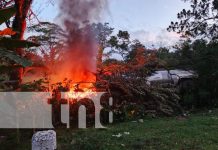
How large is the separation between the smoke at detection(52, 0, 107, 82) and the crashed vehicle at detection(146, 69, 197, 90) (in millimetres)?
4403

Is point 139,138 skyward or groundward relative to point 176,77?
groundward

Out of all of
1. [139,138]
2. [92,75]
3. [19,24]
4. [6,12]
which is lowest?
[139,138]

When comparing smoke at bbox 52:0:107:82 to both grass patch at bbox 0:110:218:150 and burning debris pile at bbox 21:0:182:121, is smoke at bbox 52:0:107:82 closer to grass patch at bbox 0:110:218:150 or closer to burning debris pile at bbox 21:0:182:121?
burning debris pile at bbox 21:0:182:121

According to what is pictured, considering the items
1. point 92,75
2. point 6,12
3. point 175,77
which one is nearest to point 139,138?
point 6,12

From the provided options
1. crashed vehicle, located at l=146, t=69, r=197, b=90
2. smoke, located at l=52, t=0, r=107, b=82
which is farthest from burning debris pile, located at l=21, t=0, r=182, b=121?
crashed vehicle, located at l=146, t=69, r=197, b=90

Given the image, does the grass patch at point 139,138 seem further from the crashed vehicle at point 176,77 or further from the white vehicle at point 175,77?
the white vehicle at point 175,77

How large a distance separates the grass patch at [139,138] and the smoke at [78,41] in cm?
273

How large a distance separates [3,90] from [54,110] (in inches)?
53.6

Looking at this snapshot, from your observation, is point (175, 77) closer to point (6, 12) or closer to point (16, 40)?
point (16, 40)

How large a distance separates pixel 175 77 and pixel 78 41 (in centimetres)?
690

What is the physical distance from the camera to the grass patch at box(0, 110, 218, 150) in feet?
24.7

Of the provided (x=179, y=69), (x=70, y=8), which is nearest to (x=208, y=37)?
(x=179, y=69)

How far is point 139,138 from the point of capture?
26.8ft

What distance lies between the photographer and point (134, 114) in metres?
12.2
